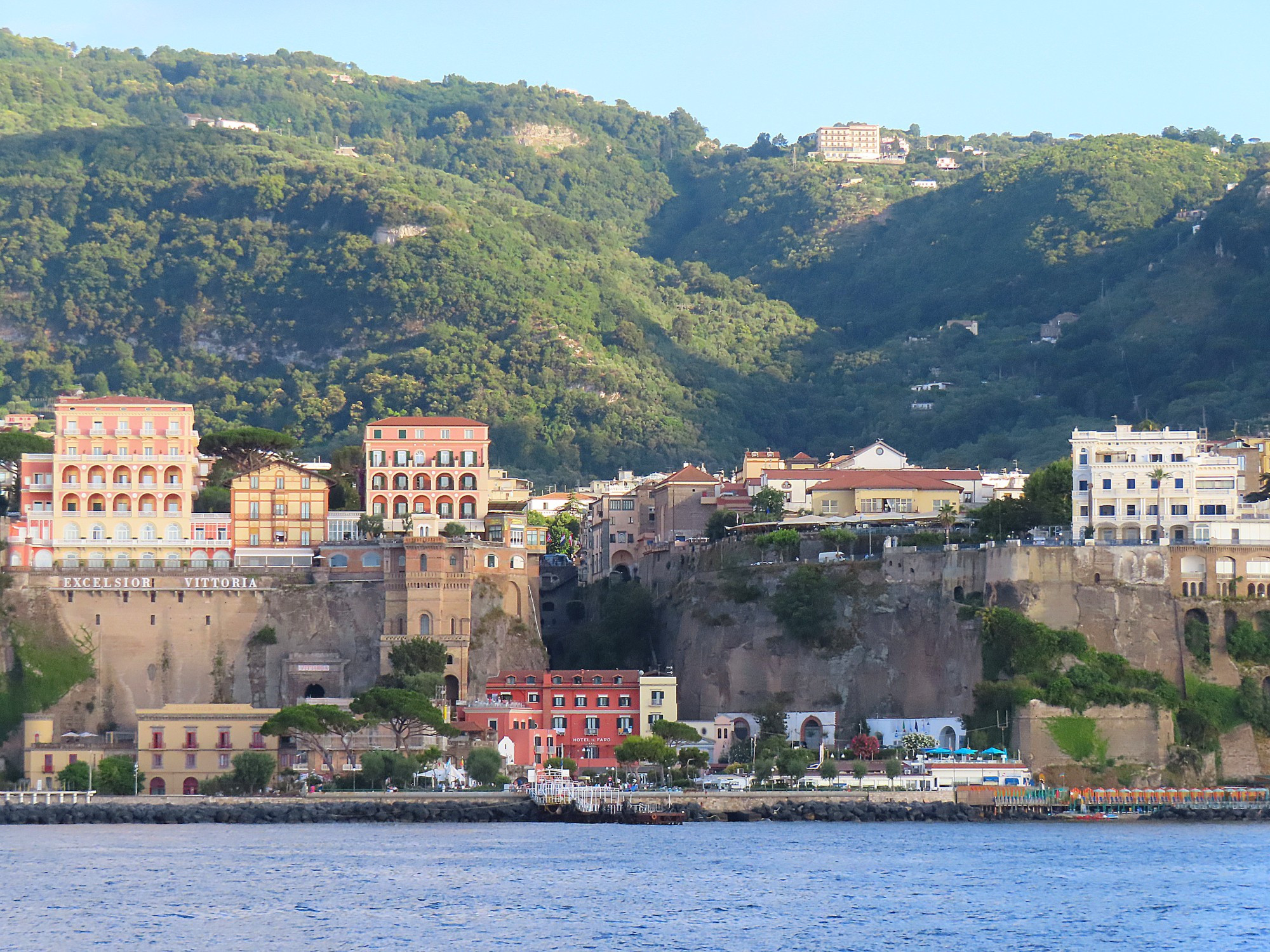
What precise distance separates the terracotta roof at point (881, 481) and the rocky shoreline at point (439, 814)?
22446mm

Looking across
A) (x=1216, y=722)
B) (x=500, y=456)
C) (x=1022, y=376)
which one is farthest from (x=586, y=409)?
(x=1216, y=722)

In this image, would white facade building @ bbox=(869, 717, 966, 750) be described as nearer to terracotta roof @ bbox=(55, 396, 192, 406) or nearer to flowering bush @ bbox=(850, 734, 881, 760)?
flowering bush @ bbox=(850, 734, 881, 760)

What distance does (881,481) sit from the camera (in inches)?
4117

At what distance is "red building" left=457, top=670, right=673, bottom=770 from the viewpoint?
302 feet

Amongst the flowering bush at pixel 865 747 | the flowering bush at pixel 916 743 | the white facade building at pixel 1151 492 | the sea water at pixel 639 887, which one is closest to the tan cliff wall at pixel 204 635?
the sea water at pixel 639 887

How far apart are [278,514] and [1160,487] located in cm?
3446

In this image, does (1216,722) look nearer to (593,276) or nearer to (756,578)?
(756,578)

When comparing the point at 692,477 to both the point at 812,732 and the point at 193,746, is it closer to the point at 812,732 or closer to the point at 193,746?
the point at 812,732

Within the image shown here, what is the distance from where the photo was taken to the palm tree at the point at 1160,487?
92.1 m

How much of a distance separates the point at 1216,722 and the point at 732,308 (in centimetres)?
9640

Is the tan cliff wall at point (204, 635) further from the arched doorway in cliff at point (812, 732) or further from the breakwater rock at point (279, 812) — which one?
the arched doorway in cliff at point (812, 732)

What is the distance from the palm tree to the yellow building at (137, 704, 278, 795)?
3248 centimetres

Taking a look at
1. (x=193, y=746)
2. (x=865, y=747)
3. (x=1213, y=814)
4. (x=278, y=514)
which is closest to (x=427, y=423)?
(x=278, y=514)

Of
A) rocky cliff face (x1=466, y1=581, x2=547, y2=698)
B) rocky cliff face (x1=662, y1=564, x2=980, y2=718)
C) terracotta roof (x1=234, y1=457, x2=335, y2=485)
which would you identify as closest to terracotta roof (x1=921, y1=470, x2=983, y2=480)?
rocky cliff face (x1=662, y1=564, x2=980, y2=718)
